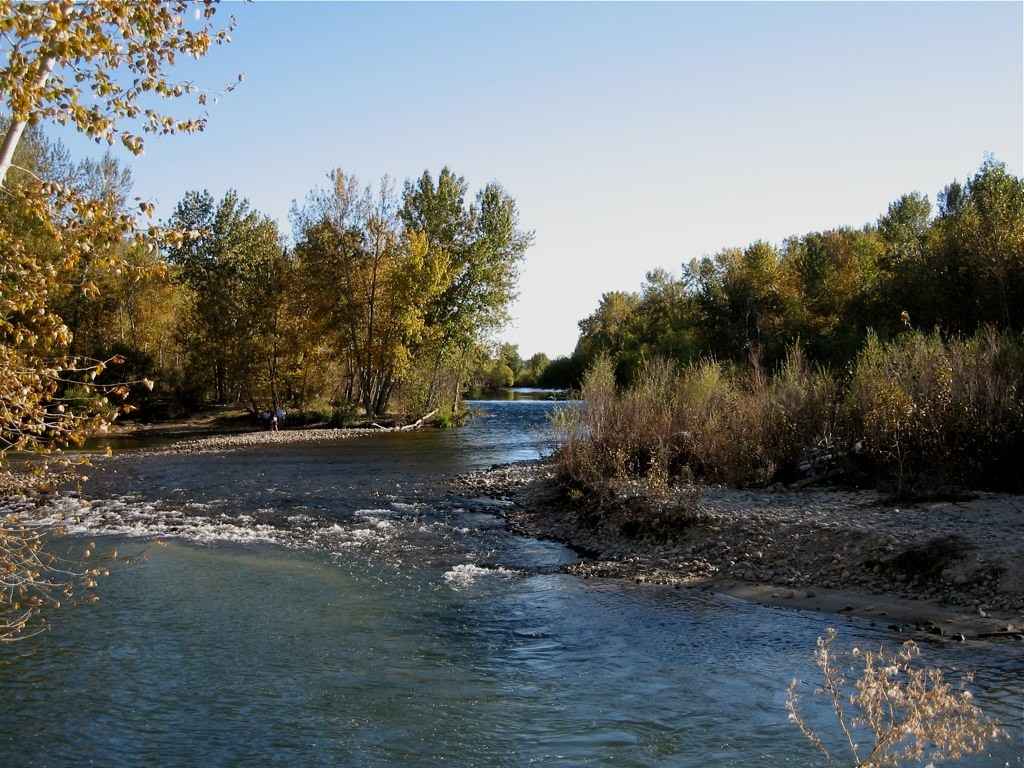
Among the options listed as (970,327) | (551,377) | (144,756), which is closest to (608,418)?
(144,756)

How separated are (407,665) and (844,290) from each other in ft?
187

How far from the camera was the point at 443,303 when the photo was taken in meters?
47.1

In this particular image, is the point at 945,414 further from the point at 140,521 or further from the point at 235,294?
the point at 235,294

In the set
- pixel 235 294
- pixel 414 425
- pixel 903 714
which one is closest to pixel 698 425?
pixel 903 714

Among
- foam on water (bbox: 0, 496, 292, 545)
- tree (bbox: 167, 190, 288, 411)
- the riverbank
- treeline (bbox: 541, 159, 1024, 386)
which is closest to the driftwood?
tree (bbox: 167, 190, 288, 411)

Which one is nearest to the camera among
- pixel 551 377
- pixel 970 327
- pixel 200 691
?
pixel 200 691

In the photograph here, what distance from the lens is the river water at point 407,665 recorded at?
6.93m

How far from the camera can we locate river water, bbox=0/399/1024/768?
6934 mm

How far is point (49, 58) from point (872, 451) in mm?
15263

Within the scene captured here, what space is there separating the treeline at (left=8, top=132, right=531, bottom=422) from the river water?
2791cm

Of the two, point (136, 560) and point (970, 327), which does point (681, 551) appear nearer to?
point (136, 560)

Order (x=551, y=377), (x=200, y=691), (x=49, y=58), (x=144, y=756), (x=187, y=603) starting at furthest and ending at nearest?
1. (x=551, y=377)
2. (x=187, y=603)
3. (x=200, y=691)
4. (x=144, y=756)
5. (x=49, y=58)

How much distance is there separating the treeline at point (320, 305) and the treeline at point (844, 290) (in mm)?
8948

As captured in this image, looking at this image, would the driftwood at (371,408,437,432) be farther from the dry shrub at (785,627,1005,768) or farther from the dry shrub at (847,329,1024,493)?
the dry shrub at (785,627,1005,768)
